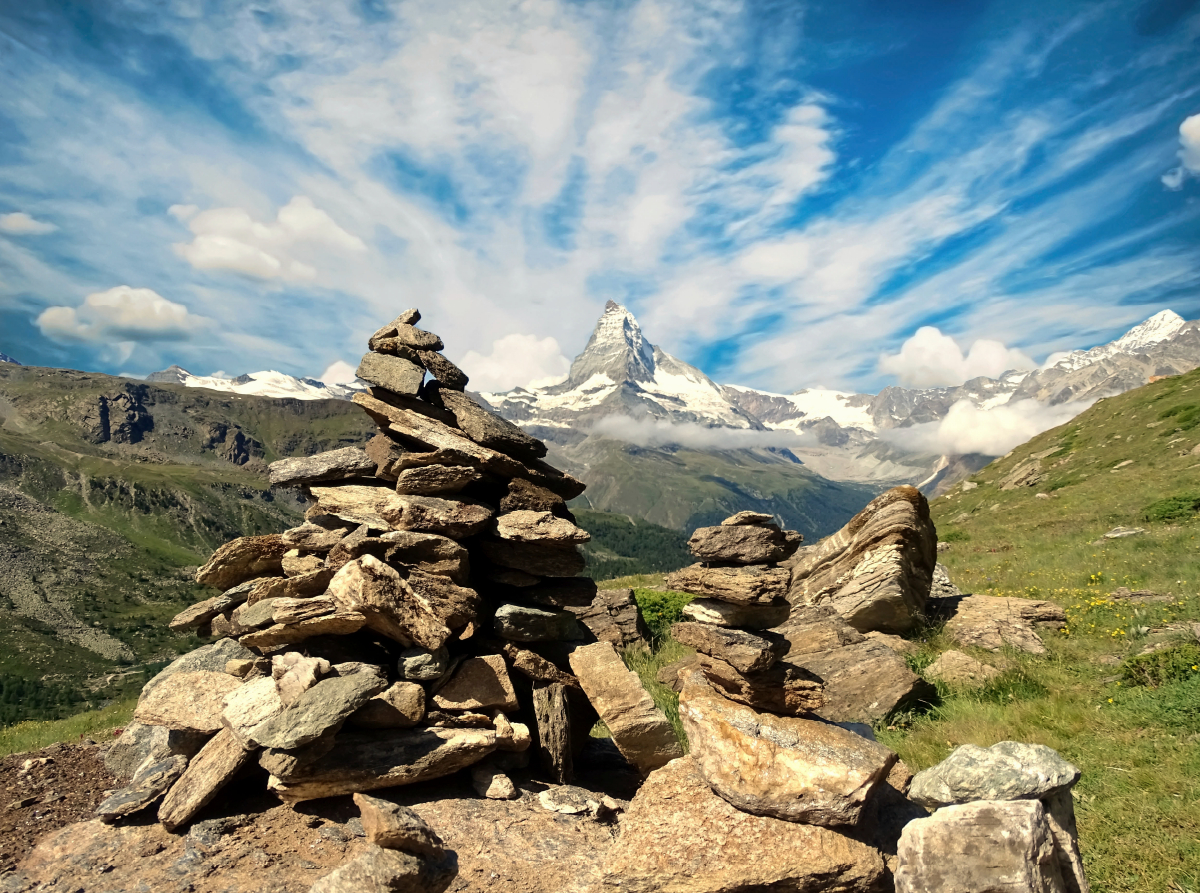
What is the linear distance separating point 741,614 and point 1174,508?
30852 mm

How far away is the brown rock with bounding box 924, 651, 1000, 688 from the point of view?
623 inches

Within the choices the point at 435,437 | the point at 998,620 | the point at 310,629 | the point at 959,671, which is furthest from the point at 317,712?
the point at 998,620

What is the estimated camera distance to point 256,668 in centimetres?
1279

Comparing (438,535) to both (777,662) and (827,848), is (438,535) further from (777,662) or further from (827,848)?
(827,848)

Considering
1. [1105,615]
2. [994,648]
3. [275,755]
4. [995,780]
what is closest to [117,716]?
[275,755]

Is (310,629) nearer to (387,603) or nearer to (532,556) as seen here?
(387,603)

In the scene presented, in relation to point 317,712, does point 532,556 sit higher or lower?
higher

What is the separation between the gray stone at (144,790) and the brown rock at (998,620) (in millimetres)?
20512

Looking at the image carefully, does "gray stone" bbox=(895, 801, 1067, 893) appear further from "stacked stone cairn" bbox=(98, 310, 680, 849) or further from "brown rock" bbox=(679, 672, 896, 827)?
"stacked stone cairn" bbox=(98, 310, 680, 849)

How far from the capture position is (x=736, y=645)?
466 inches

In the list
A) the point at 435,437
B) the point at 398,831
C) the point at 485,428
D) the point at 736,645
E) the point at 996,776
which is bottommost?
the point at 398,831

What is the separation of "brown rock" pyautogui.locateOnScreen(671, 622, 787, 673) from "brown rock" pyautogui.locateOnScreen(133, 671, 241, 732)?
9.27 m

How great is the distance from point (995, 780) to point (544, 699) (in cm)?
815

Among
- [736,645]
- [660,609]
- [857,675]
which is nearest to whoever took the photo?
[736,645]
